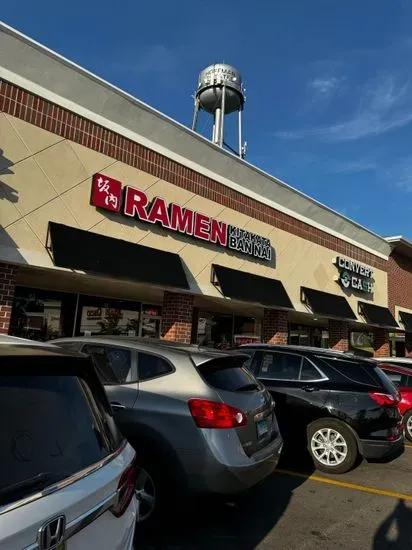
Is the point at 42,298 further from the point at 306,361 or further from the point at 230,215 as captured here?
the point at 306,361

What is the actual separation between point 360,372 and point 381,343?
15016mm

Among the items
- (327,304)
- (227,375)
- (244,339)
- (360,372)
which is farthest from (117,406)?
(327,304)

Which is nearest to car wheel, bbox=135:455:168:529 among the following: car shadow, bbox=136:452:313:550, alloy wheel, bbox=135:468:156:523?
alloy wheel, bbox=135:468:156:523

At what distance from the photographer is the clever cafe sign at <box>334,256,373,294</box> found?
57.9 feet

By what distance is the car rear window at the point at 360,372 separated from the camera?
6980 millimetres

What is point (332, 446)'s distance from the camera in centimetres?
668

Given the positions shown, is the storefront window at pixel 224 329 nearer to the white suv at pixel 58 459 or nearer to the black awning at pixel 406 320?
the black awning at pixel 406 320

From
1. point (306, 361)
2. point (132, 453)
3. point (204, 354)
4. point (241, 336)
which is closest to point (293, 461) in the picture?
point (306, 361)

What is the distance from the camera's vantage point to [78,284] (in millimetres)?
10578

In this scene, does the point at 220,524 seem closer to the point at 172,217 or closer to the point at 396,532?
the point at 396,532

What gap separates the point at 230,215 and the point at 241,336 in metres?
5.29

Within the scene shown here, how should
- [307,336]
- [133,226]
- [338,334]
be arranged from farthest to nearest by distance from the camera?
[307,336]
[338,334]
[133,226]

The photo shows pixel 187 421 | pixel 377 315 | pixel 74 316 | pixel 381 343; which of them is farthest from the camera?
pixel 381 343

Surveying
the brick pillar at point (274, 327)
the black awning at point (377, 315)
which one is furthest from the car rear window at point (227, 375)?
the black awning at point (377, 315)
